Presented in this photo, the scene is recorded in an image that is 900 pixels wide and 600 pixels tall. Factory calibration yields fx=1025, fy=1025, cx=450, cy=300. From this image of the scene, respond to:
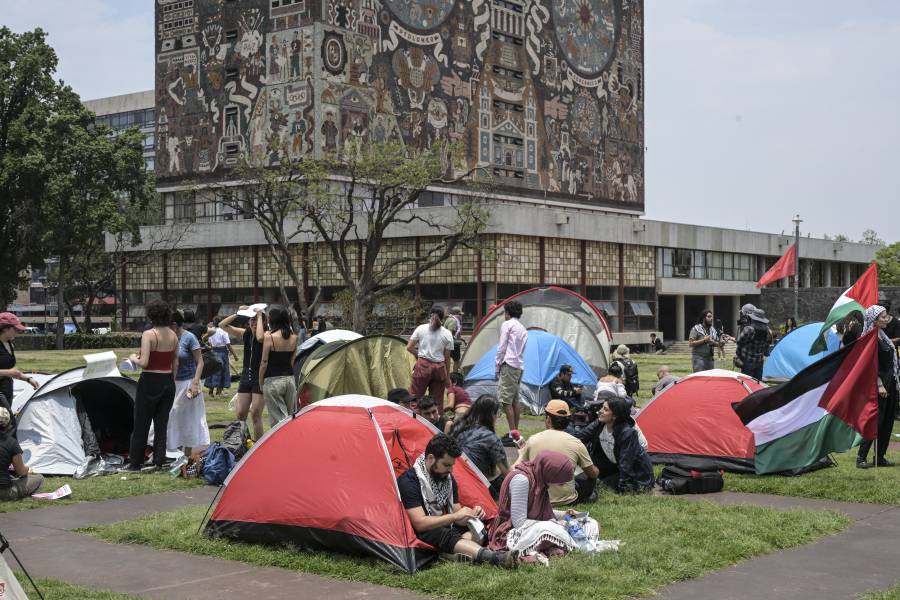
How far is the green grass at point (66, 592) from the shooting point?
6934 mm

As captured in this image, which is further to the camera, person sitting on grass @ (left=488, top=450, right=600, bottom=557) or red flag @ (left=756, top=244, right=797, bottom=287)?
red flag @ (left=756, top=244, right=797, bottom=287)

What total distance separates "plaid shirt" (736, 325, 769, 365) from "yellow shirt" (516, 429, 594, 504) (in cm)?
702

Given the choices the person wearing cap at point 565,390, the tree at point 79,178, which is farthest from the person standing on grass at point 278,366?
the tree at point 79,178

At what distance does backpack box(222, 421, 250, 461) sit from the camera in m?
12.1

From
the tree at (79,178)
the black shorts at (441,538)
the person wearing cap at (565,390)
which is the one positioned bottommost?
the black shorts at (441,538)

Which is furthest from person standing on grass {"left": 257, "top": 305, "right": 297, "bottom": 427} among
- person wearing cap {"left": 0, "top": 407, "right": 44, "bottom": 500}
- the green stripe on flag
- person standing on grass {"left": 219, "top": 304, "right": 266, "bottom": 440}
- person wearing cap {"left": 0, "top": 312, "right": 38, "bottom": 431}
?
the green stripe on flag

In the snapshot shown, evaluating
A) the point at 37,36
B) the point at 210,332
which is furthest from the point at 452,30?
the point at 210,332

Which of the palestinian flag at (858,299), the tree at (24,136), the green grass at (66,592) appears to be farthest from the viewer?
the tree at (24,136)

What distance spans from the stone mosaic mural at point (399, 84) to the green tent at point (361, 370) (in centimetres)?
2710

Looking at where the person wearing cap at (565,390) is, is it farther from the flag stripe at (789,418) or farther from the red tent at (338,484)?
the red tent at (338,484)

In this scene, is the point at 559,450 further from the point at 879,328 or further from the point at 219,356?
the point at 219,356

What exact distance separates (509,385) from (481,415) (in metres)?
4.52

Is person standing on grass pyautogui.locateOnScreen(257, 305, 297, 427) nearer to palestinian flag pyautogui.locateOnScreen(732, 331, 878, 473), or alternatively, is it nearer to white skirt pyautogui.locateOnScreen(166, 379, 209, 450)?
white skirt pyautogui.locateOnScreen(166, 379, 209, 450)

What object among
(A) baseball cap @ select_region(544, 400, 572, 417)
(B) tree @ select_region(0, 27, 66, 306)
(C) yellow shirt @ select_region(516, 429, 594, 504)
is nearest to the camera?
(C) yellow shirt @ select_region(516, 429, 594, 504)
